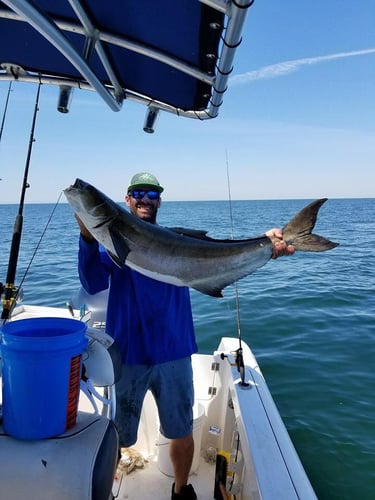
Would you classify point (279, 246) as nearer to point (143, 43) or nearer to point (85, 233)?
point (85, 233)

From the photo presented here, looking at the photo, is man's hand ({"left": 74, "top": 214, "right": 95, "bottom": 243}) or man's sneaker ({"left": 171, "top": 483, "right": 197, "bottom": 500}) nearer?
man's hand ({"left": 74, "top": 214, "right": 95, "bottom": 243})

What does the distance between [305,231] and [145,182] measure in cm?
129

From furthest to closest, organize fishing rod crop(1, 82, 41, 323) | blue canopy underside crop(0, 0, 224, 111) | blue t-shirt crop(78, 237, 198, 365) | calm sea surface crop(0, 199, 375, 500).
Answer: calm sea surface crop(0, 199, 375, 500) → fishing rod crop(1, 82, 41, 323) → blue t-shirt crop(78, 237, 198, 365) → blue canopy underside crop(0, 0, 224, 111)

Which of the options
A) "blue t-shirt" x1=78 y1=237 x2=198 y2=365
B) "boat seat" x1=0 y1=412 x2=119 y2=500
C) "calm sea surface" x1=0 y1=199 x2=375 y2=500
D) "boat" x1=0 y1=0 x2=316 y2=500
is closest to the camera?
"boat seat" x1=0 y1=412 x2=119 y2=500

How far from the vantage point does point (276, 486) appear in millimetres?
2369

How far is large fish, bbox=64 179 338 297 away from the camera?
2508 mm

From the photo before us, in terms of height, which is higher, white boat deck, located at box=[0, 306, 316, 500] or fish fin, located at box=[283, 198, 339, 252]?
fish fin, located at box=[283, 198, 339, 252]

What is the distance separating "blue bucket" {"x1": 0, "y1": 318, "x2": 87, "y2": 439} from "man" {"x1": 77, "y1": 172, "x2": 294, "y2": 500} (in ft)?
4.06

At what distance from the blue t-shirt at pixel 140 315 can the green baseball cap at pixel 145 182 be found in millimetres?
589

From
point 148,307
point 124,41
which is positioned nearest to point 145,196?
point 148,307

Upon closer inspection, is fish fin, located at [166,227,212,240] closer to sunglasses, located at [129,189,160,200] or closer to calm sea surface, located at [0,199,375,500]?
sunglasses, located at [129,189,160,200]

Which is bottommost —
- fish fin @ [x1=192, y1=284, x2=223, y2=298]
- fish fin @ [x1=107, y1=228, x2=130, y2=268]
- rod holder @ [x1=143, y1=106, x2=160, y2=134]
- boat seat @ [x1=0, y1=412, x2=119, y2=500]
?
boat seat @ [x1=0, y1=412, x2=119, y2=500]

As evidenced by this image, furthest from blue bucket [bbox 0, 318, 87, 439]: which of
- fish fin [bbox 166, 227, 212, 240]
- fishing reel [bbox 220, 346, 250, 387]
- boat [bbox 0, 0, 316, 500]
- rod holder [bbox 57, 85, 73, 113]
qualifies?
rod holder [bbox 57, 85, 73, 113]

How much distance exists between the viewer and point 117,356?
2.28m
